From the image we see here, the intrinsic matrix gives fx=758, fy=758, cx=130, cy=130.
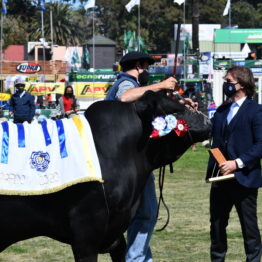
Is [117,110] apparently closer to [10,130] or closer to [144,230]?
[10,130]

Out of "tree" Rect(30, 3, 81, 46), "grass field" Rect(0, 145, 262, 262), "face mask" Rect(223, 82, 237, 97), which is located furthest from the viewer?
"tree" Rect(30, 3, 81, 46)

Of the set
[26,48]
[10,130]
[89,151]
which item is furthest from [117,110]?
[26,48]

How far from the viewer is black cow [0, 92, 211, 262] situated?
519cm

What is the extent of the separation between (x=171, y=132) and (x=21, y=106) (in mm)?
14143

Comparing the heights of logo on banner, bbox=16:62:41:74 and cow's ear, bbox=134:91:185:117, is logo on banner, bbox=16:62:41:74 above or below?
below

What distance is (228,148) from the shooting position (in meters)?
6.67

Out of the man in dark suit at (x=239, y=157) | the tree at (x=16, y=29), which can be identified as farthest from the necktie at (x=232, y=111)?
the tree at (x=16, y=29)

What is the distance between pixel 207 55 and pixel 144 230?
1251 inches

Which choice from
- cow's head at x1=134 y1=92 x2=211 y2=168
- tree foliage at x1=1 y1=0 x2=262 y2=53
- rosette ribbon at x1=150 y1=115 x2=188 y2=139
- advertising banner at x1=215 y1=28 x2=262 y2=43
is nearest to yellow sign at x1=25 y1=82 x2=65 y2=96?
advertising banner at x1=215 y1=28 x2=262 y2=43

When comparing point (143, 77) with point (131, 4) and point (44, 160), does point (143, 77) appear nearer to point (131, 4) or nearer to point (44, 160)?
point (44, 160)

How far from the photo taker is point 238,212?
6789mm

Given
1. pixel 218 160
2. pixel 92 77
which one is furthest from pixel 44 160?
pixel 92 77

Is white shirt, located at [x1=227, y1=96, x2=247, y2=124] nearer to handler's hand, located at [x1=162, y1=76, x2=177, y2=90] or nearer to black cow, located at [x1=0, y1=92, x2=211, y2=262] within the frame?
black cow, located at [x1=0, y1=92, x2=211, y2=262]

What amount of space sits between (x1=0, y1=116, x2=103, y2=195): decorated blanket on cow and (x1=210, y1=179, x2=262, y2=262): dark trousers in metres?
1.86
